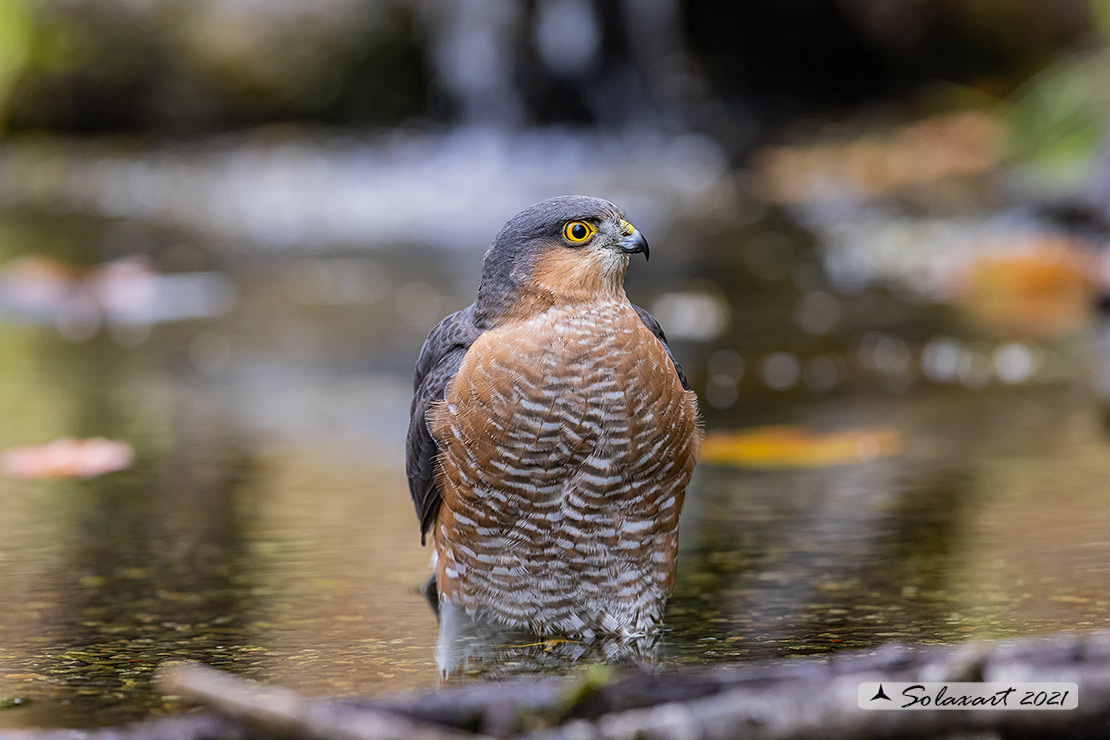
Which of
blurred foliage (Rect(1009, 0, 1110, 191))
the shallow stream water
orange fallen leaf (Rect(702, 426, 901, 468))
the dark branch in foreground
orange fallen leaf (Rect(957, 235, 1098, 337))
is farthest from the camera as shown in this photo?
blurred foliage (Rect(1009, 0, 1110, 191))

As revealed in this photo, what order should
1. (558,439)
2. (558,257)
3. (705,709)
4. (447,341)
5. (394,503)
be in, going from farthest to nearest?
(394,503) < (447,341) < (558,257) < (558,439) < (705,709)

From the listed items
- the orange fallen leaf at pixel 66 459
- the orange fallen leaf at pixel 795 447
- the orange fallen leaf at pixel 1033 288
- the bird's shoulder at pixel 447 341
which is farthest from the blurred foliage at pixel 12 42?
the bird's shoulder at pixel 447 341

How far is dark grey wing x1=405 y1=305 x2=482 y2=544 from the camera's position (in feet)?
11.3

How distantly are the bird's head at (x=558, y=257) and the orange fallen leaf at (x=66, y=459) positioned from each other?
2.07 m

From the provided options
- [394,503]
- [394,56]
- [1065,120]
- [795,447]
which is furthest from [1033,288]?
[394,56]

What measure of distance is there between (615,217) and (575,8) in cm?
1209

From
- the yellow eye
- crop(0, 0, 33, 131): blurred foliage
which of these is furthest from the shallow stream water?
crop(0, 0, 33, 131): blurred foliage

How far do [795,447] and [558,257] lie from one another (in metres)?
1.99

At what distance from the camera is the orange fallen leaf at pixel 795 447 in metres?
4.98

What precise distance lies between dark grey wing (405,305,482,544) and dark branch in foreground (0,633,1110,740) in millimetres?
1285

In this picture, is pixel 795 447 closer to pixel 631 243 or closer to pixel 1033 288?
pixel 631 243

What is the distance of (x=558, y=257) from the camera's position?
335 centimetres

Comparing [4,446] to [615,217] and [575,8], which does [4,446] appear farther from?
[575,8]

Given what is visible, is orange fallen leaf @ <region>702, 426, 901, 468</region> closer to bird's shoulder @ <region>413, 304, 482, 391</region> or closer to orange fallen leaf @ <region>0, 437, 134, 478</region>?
bird's shoulder @ <region>413, 304, 482, 391</region>
